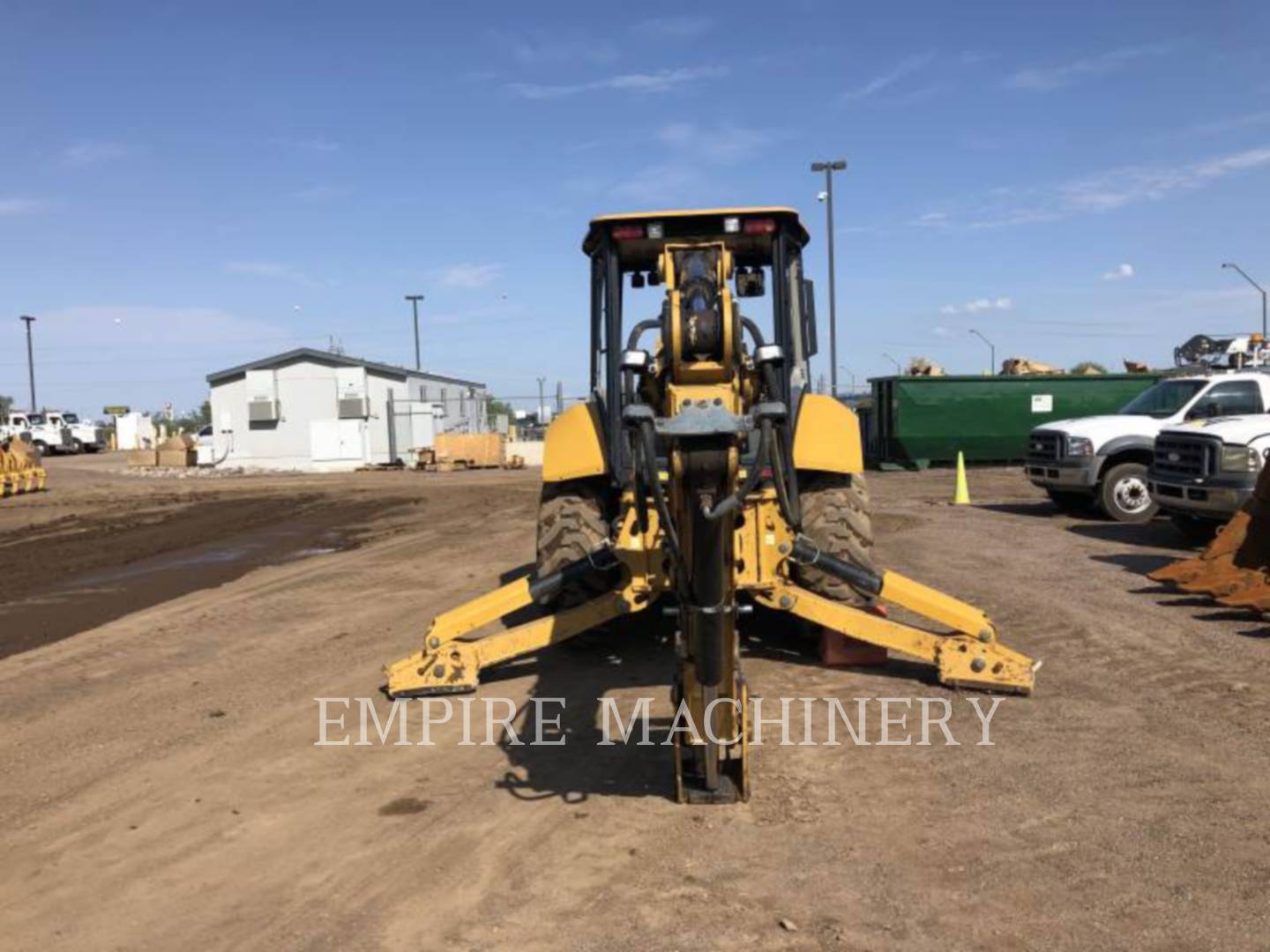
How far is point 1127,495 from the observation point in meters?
14.9

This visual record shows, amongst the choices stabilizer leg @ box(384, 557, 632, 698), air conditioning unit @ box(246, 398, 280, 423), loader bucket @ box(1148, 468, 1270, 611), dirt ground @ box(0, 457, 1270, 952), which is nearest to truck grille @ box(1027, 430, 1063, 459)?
loader bucket @ box(1148, 468, 1270, 611)

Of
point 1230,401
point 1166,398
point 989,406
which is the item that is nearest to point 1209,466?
point 1230,401

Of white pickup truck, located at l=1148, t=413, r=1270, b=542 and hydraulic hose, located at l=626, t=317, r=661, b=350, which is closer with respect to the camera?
hydraulic hose, located at l=626, t=317, r=661, b=350

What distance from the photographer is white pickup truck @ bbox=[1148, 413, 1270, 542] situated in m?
11.1


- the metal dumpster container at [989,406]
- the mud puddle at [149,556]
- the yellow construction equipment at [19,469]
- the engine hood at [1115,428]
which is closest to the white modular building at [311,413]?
the yellow construction equipment at [19,469]

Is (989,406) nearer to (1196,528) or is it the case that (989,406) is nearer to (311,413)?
(1196,528)

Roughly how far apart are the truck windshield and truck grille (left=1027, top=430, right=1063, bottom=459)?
3.89ft

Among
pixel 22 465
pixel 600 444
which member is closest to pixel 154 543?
pixel 600 444

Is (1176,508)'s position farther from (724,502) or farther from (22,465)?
(22,465)

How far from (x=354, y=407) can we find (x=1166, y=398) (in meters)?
29.0

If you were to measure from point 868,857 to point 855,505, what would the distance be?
3239 mm

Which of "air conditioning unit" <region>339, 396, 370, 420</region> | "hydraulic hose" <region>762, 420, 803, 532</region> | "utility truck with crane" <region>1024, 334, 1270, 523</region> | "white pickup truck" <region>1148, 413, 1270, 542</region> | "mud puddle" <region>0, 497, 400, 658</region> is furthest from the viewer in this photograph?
"air conditioning unit" <region>339, 396, 370, 420</region>

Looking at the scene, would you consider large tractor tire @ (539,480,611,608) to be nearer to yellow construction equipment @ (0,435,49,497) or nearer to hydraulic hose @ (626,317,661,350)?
hydraulic hose @ (626,317,661,350)

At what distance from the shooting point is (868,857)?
4172 millimetres
